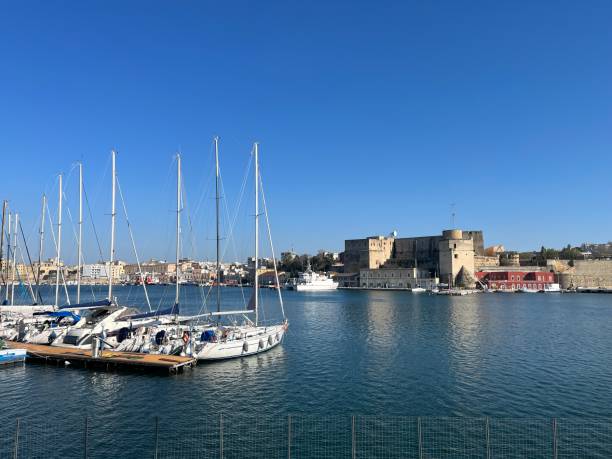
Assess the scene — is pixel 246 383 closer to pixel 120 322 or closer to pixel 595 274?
pixel 120 322

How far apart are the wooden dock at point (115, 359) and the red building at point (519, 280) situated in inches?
3852

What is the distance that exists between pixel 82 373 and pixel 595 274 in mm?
120563

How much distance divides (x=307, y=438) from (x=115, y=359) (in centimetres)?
1255

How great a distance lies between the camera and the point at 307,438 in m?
14.2

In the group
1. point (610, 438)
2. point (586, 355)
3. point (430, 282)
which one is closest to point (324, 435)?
point (610, 438)

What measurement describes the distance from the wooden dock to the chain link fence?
6378 millimetres

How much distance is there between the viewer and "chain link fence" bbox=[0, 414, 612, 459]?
1295cm

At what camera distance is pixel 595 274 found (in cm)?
11544

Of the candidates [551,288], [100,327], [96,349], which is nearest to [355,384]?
[96,349]

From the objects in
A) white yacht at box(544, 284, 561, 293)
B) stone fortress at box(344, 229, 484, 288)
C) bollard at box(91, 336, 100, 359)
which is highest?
stone fortress at box(344, 229, 484, 288)

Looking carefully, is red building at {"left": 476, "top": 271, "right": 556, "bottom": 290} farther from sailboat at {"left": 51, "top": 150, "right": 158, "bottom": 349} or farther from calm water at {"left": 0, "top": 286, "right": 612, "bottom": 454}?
sailboat at {"left": 51, "top": 150, "right": 158, "bottom": 349}

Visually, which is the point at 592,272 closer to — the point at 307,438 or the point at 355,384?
the point at 355,384

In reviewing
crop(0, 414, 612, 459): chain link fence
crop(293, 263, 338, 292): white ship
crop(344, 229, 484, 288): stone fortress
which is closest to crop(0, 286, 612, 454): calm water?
crop(0, 414, 612, 459): chain link fence

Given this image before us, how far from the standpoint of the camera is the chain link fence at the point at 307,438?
42.5 ft
